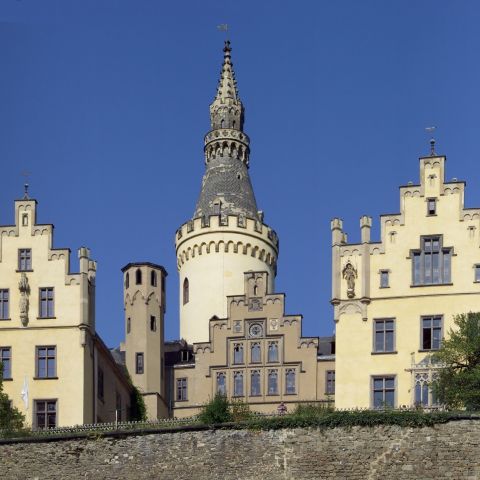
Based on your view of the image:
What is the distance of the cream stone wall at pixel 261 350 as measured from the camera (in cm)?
9300

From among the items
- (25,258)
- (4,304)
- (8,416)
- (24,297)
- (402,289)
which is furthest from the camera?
(25,258)

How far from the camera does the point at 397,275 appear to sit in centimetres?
8081

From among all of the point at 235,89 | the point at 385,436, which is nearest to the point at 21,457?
the point at 385,436

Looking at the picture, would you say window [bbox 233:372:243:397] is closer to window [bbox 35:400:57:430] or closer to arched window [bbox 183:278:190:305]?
arched window [bbox 183:278:190:305]

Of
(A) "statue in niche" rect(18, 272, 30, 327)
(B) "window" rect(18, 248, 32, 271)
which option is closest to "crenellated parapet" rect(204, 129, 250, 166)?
(B) "window" rect(18, 248, 32, 271)

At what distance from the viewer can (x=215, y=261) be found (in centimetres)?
10319

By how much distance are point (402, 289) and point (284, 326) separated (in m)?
14.8

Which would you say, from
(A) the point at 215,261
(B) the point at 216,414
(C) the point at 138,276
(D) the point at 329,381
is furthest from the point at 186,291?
(B) the point at 216,414

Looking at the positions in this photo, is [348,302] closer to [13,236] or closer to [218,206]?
[13,236]

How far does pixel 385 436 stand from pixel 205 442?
6971 mm

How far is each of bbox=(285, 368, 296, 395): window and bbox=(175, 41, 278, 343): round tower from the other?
871cm

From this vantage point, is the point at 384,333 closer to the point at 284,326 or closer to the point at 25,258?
the point at 284,326

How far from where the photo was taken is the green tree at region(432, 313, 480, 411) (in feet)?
232

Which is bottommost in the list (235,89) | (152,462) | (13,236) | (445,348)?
(152,462)
